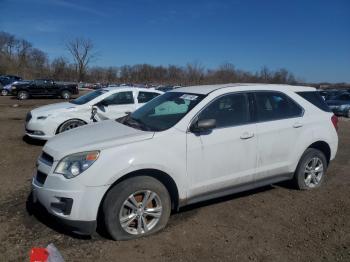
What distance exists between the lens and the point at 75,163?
3490mm

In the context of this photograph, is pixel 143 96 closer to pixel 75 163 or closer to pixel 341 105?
pixel 75 163

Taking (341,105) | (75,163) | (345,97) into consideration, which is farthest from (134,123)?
(345,97)

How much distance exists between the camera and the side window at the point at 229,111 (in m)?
4.28

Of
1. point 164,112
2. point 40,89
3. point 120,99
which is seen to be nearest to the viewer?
point 164,112

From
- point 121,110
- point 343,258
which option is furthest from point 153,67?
point 343,258

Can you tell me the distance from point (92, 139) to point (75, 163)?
16.4 inches

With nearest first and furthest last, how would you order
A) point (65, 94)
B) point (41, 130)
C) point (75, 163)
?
point (75, 163) < point (41, 130) < point (65, 94)

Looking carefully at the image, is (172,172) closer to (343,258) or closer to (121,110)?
(343,258)

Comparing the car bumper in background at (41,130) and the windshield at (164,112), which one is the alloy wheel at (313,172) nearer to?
the windshield at (164,112)

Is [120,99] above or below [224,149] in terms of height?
above

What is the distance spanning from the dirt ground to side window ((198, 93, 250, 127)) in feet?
4.07

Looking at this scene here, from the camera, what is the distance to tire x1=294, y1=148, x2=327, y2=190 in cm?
515

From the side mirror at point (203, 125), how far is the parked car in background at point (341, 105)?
1889cm

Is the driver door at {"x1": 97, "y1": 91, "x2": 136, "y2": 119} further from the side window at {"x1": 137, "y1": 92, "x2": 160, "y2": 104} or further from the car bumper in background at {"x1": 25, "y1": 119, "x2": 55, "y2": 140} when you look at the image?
the car bumper in background at {"x1": 25, "y1": 119, "x2": 55, "y2": 140}
